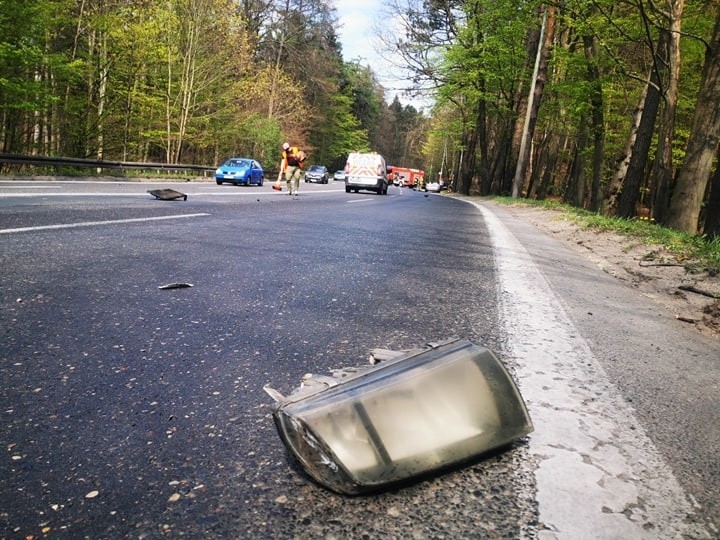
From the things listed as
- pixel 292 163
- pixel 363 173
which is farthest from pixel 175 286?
pixel 363 173

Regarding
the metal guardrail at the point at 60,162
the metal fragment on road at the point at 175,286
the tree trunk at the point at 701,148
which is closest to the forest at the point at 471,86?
the tree trunk at the point at 701,148

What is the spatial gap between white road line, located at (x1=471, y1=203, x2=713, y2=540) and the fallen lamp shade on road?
150 mm

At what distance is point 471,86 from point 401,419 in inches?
1117

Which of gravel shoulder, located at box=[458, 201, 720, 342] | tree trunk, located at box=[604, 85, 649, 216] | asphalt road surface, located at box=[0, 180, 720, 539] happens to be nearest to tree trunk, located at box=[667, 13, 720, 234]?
gravel shoulder, located at box=[458, 201, 720, 342]

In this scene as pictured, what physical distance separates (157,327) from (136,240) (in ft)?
9.51

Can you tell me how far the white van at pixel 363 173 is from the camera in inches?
990

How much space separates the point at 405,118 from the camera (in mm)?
118312

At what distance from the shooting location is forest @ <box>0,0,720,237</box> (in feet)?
39.6

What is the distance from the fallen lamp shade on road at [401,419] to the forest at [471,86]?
933cm

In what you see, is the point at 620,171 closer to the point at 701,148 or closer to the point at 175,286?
the point at 701,148

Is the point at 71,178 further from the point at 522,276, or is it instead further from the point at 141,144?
the point at 522,276

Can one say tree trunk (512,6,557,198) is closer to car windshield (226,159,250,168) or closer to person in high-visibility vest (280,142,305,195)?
person in high-visibility vest (280,142,305,195)

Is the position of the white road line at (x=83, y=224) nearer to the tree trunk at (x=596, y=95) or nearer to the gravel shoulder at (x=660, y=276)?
the gravel shoulder at (x=660, y=276)

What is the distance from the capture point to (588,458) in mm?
1247
